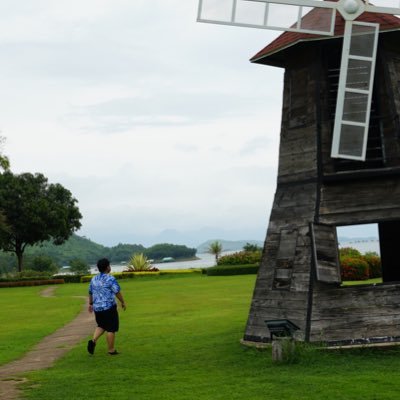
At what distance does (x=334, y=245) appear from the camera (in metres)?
13.6

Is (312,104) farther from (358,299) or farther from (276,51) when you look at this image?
(358,299)

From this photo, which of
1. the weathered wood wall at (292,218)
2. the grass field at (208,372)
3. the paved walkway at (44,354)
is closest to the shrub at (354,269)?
the paved walkway at (44,354)

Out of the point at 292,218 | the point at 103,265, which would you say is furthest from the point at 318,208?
the point at 103,265

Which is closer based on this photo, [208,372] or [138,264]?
[208,372]

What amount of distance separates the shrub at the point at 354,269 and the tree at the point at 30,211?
33918mm

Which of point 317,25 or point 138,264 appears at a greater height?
point 317,25

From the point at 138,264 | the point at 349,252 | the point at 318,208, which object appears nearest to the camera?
the point at 318,208

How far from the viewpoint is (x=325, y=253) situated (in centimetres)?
1344

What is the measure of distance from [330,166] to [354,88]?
175 cm

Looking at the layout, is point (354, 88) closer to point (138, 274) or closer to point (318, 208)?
point (318, 208)

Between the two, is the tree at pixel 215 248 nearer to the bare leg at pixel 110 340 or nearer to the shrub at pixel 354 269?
the shrub at pixel 354 269

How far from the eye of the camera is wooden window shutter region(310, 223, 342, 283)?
13.1 m

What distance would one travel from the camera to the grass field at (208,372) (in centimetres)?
1003

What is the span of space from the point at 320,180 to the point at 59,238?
56924 millimetres
